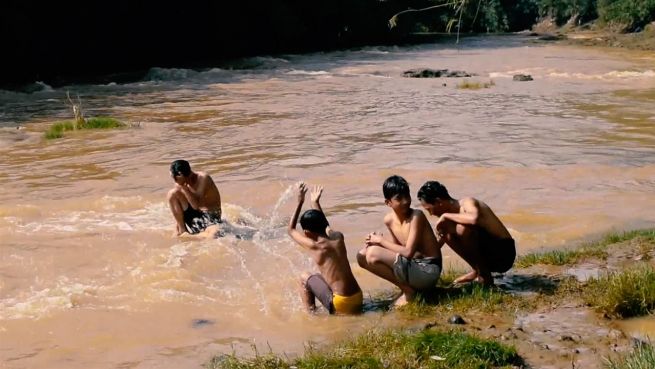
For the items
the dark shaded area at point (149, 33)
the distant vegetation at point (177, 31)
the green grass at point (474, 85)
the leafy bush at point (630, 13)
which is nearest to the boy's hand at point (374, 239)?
the distant vegetation at point (177, 31)

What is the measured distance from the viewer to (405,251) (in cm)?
653

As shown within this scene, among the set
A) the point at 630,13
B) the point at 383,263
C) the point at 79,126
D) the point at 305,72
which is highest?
the point at 383,263

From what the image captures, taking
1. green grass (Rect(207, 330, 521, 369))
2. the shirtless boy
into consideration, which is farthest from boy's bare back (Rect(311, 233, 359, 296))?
the shirtless boy

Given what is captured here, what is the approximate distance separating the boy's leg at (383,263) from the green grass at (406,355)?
1.01 meters

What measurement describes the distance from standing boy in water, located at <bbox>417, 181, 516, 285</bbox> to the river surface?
3.05 feet

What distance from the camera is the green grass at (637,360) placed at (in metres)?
4.26

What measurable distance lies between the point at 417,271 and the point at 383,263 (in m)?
0.30

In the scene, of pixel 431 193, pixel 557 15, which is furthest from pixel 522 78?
pixel 557 15

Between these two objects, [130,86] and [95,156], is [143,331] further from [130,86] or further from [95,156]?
[130,86]

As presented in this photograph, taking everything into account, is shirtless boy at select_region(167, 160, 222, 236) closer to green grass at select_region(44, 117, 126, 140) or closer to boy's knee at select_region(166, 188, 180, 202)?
boy's knee at select_region(166, 188, 180, 202)

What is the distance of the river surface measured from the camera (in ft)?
22.0

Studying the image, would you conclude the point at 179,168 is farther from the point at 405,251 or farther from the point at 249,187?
the point at 405,251

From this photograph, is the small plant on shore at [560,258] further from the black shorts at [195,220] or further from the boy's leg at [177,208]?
the boy's leg at [177,208]

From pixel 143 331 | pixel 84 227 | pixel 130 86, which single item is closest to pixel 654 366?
pixel 143 331
